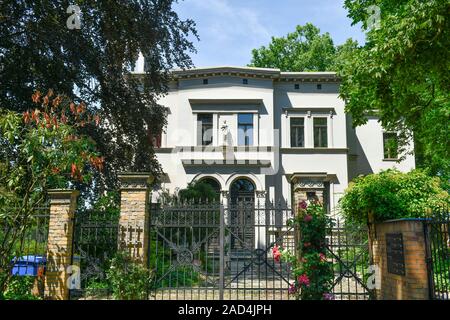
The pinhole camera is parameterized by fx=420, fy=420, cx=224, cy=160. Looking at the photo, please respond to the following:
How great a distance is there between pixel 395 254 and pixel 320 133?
17717mm

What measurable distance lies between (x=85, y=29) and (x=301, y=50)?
27.2m

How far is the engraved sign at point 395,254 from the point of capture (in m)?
7.72

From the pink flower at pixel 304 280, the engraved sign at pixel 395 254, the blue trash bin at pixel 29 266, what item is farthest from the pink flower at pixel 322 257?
the blue trash bin at pixel 29 266

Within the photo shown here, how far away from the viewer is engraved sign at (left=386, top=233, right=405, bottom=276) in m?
7.72

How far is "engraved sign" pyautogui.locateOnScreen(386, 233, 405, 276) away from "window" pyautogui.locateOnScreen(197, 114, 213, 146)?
16.7 m

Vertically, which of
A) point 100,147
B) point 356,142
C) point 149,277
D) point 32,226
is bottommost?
point 149,277

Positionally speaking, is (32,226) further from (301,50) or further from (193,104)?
(301,50)

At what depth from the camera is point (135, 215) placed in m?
9.33

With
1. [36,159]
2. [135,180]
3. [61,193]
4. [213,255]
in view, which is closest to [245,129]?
[213,255]

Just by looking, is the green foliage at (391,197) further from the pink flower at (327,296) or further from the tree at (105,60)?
the tree at (105,60)

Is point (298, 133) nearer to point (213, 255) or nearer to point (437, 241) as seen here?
point (213, 255)

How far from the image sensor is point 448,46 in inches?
311
